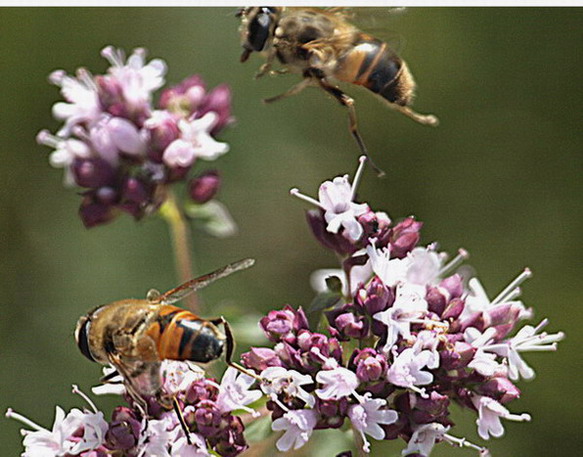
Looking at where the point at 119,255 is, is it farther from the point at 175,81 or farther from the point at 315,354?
the point at 315,354

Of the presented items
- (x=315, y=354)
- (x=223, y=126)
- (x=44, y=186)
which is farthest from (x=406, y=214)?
(x=315, y=354)

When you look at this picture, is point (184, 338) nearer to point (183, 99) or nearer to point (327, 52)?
point (327, 52)

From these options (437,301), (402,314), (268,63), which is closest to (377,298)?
(402,314)

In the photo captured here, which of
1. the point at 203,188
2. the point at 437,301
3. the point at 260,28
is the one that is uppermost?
the point at 260,28

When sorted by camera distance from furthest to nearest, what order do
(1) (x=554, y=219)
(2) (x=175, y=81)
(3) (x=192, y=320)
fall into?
(2) (x=175, y=81) < (1) (x=554, y=219) < (3) (x=192, y=320)

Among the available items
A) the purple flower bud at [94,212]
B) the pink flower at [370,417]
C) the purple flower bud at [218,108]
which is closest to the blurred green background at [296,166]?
the purple flower bud at [94,212]

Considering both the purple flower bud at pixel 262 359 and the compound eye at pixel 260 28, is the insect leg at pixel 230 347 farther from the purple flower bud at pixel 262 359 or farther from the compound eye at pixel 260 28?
the compound eye at pixel 260 28
